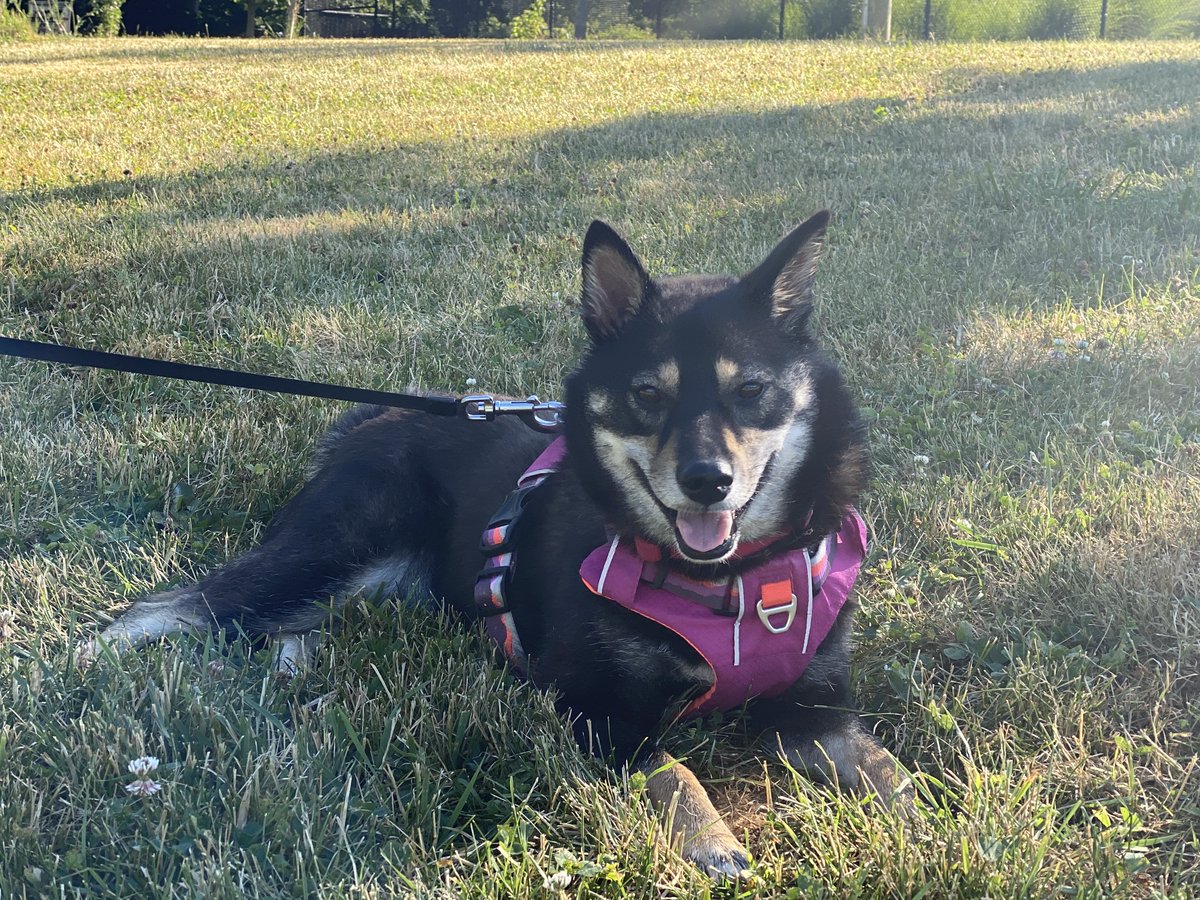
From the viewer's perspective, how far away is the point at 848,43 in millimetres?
18375

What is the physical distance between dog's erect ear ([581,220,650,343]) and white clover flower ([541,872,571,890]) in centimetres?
135

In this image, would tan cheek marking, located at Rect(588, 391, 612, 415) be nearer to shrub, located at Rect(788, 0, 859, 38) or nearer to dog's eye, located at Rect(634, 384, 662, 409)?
dog's eye, located at Rect(634, 384, 662, 409)

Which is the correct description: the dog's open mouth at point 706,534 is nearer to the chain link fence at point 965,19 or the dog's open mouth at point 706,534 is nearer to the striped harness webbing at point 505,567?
the striped harness webbing at point 505,567

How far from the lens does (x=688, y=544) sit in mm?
2381

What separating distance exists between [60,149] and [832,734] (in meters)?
8.62

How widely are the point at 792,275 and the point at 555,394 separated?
1830 mm

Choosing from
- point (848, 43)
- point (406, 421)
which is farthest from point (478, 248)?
point (848, 43)

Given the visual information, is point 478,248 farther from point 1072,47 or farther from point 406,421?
point 1072,47

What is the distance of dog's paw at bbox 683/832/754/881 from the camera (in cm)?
200

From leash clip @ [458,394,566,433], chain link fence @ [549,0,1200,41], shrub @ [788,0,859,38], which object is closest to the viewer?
leash clip @ [458,394,566,433]

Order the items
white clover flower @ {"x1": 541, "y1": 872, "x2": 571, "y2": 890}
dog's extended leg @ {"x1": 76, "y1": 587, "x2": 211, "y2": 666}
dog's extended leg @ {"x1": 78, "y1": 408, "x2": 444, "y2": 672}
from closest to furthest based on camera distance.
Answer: white clover flower @ {"x1": 541, "y1": 872, "x2": 571, "y2": 890}
dog's extended leg @ {"x1": 76, "y1": 587, "x2": 211, "y2": 666}
dog's extended leg @ {"x1": 78, "y1": 408, "x2": 444, "y2": 672}

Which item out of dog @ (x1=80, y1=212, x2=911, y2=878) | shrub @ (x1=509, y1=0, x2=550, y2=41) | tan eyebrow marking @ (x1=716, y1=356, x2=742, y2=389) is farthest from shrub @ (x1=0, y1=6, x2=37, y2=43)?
tan eyebrow marking @ (x1=716, y1=356, x2=742, y2=389)

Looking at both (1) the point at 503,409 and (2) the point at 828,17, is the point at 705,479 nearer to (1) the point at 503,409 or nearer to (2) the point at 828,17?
(1) the point at 503,409

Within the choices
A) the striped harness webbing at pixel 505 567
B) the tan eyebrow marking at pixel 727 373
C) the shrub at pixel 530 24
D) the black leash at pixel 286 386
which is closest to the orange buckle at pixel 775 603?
the tan eyebrow marking at pixel 727 373
